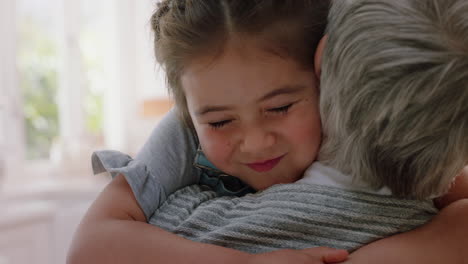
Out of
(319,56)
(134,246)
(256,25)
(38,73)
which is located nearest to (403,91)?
(319,56)

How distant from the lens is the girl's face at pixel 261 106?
0.83 metres

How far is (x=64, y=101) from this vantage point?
3750 millimetres

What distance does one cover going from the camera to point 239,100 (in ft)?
2.74

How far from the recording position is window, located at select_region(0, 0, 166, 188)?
3.41 m

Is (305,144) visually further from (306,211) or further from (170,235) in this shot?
(170,235)

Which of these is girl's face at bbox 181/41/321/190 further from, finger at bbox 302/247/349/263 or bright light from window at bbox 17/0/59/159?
bright light from window at bbox 17/0/59/159

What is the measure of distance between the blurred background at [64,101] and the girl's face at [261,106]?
2.28m

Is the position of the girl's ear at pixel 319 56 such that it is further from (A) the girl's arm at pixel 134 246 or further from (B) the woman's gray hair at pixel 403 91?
(A) the girl's arm at pixel 134 246

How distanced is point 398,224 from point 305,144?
0.19m

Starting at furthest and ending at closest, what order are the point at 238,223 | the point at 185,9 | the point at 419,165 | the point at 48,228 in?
the point at 48,228 → the point at 185,9 → the point at 238,223 → the point at 419,165

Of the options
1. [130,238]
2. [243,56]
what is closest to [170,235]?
[130,238]

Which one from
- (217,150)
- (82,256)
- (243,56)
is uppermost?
(243,56)

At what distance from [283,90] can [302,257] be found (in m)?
0.26

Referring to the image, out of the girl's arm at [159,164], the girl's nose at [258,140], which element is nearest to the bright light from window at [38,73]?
the girl's arm at [159,164]
